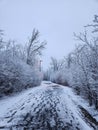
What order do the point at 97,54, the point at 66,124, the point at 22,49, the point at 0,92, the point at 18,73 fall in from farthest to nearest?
the point at 22,49
the point at 18,73
the point at 0,92
the point at 97,54
the point at 66,124

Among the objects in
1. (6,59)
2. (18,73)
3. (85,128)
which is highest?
(6,59)

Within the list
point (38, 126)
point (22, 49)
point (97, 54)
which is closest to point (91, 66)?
point (97, 54)

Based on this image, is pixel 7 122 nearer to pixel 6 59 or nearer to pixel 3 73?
pixel 3 73

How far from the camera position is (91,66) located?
35.4 feet

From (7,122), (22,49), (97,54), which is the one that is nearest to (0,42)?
(97,54)

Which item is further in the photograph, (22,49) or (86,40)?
(22,49)

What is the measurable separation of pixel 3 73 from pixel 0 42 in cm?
354

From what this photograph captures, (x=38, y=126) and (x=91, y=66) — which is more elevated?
(x=91, y=66)

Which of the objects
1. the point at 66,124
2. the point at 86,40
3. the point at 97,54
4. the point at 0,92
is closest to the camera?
the point at 66,124

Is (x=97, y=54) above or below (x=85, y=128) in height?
above

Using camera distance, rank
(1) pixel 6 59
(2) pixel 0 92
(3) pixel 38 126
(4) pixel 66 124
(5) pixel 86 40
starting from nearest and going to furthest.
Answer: (3) pixel 38 126 → (4) pixel 66 124 → (5) pixel 86 40 → (2) pixel 0 92 → (1) pixel 6 59

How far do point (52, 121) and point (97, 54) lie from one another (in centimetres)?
514

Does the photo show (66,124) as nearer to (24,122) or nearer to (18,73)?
(24,122)

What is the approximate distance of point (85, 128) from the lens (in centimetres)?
588
